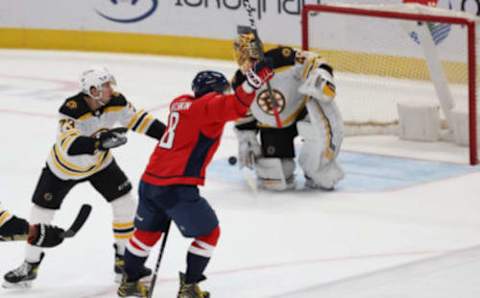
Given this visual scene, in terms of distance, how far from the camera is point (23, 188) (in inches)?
296

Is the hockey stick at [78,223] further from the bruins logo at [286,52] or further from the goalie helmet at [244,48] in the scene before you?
the bruins logo at [286,52]

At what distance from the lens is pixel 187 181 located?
199 inches

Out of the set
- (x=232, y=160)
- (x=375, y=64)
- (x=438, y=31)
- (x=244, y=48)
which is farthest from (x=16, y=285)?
(x=438, y=31)

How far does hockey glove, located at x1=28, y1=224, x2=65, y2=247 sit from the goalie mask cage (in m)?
3.43

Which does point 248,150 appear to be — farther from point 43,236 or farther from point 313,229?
point 43,236

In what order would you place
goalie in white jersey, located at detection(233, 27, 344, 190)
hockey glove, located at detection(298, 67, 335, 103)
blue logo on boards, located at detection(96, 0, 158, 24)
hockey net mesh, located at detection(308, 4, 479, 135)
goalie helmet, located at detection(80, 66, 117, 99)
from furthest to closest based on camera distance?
blue logo on boards, located at detection(96, 0, 158, 24)
hockey net mesh, located at detection(308, 4, 479, 135)
goalie in white jersey, located at detection(233, 27, 344, 190)
hockey glove, located at detection(298, 67, 335, 103)
goalie helmet, located at detection(80, 66, 117, 99)

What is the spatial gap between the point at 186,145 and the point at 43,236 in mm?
839

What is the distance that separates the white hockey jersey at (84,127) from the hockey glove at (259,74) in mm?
809

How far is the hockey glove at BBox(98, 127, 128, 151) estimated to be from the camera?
5188 millimetres

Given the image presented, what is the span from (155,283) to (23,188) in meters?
2.28

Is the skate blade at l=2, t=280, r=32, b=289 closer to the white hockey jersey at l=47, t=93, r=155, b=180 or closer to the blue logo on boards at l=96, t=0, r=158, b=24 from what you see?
the white hockey jersey at l=47, t=93, r=155, b=180

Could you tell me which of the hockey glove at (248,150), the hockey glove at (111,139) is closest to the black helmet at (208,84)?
the hockey glove at (111,139)

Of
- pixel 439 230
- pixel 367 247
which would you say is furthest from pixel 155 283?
pixel 439 230

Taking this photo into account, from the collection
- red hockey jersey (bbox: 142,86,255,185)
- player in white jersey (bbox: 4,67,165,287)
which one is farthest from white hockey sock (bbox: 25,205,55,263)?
red hockey jersey (bbox: 142,86,255,185)
